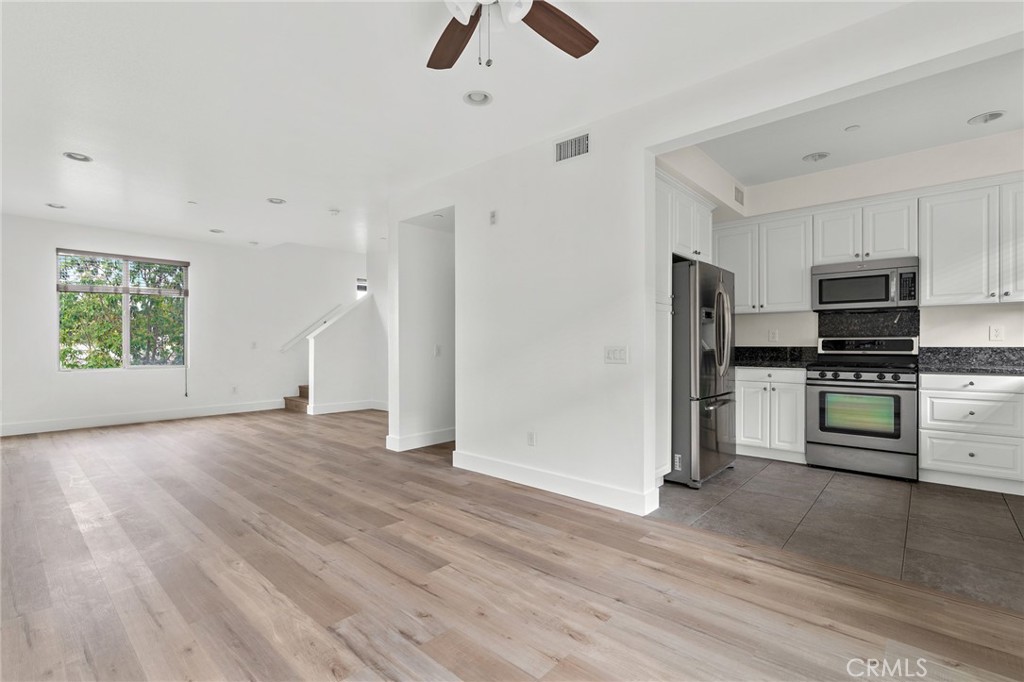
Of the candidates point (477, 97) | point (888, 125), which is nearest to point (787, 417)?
point (888, 125)

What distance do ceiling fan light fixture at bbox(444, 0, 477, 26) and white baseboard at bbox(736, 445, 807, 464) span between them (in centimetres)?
456

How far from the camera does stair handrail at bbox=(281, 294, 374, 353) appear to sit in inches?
321

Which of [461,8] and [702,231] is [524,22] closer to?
[461,8]

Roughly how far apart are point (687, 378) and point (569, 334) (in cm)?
106

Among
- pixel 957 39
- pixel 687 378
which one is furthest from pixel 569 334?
pixel 957 39

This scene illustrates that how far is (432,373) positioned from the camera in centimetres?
547

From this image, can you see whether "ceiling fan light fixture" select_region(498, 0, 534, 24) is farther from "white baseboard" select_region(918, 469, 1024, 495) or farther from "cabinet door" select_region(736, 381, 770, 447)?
"white baseboard" select_region(918, 469, 1024, 495)

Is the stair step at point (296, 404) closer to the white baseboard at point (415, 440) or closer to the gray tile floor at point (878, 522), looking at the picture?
the white baseboard at point (415, 440)

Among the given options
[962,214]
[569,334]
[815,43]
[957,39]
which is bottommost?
[569,334]

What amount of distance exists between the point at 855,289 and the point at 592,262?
2752 mm

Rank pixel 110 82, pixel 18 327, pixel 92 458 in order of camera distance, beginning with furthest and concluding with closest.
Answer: pixel 18 327 → pixel 92 458 → pixel 110 82

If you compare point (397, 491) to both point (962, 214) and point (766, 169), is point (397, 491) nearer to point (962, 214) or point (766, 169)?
point (766, 169)

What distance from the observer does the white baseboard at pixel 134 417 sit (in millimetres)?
6117

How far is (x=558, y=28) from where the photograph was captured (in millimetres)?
2098
